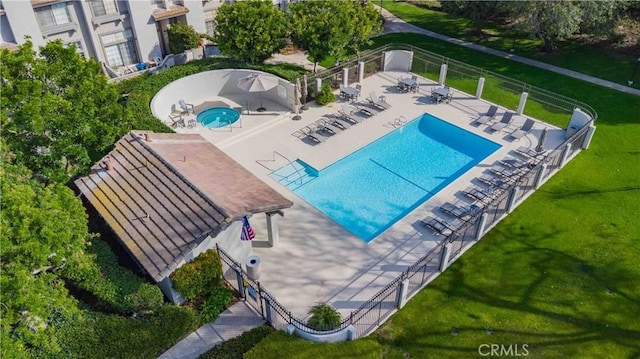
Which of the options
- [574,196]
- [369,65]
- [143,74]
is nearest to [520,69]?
[369,65]

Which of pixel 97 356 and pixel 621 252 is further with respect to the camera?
pixel 621 252

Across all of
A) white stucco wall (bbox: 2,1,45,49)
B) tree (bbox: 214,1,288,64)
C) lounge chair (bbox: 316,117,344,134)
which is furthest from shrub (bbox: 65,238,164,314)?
white stucco wall (bbox: 2,1,45,49)

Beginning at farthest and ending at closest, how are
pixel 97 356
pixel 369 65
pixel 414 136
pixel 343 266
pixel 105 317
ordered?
pixel 369 65
pixel 414 136
pixel 343 266
pixel 105 317
pixel 97 356

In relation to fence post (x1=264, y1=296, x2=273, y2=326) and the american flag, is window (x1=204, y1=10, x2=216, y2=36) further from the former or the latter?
fence post (x1=264, y1=296, x2=273, y2=326)

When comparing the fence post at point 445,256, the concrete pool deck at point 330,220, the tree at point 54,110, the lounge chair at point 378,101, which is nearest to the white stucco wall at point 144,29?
the concrete pool deck at point 330,220

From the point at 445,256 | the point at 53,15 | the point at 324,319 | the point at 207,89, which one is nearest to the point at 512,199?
the point at 445,256

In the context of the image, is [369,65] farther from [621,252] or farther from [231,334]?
[231,334]

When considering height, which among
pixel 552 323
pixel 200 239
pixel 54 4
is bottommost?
pixel 552 323

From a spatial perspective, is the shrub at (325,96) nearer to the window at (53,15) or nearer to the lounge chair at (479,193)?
the lounge chair at (479,193)
